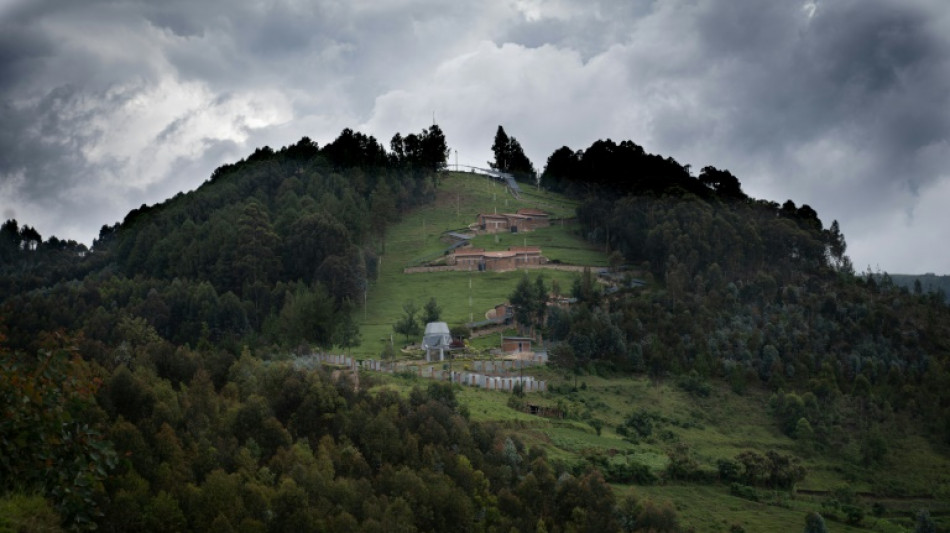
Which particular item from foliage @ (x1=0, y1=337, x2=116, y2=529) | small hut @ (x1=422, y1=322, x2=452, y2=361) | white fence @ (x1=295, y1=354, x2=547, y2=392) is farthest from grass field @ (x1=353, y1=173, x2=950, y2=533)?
foliage @ (x1=0, y1=337, x2=116, y2=529)

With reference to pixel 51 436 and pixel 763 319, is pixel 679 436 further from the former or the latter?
pixel 51 436

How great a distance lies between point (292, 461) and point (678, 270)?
4690cm

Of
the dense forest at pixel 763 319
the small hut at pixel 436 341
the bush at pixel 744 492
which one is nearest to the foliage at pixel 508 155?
the dense forest at pixel 763 319

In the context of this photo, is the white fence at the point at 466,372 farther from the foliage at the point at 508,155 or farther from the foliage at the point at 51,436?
the foliage at the point at 508,155

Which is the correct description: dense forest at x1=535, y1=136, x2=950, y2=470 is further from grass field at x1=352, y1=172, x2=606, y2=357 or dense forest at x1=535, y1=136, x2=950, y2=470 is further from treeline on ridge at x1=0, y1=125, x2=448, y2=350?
treeline on ridge at x1=0, y1=125, x2=448, y2=350

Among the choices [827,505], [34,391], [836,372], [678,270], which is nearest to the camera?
[34,391]

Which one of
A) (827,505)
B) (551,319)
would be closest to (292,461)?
(827,505)

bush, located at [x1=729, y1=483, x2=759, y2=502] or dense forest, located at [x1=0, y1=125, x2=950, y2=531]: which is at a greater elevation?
dense forest, located at [x1=0, y1=125, x2=950, y2=531]

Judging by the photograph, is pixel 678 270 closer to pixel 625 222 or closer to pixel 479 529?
pixel 625 222

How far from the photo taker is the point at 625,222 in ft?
264

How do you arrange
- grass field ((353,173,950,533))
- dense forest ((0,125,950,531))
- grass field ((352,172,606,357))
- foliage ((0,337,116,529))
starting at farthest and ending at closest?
1. grass field ((352,172,606,357))
2. grass field ((353,173,950,533))
3. dense forest ((0,125,950,531))
4. foliage ((0,337,116,529))

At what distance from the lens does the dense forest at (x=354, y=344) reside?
22766 mm

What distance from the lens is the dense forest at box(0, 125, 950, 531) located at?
22.8m

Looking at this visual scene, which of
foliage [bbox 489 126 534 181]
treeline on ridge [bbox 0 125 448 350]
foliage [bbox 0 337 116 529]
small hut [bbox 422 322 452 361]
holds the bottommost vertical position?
foliage [bbox 0 337 116 529]
